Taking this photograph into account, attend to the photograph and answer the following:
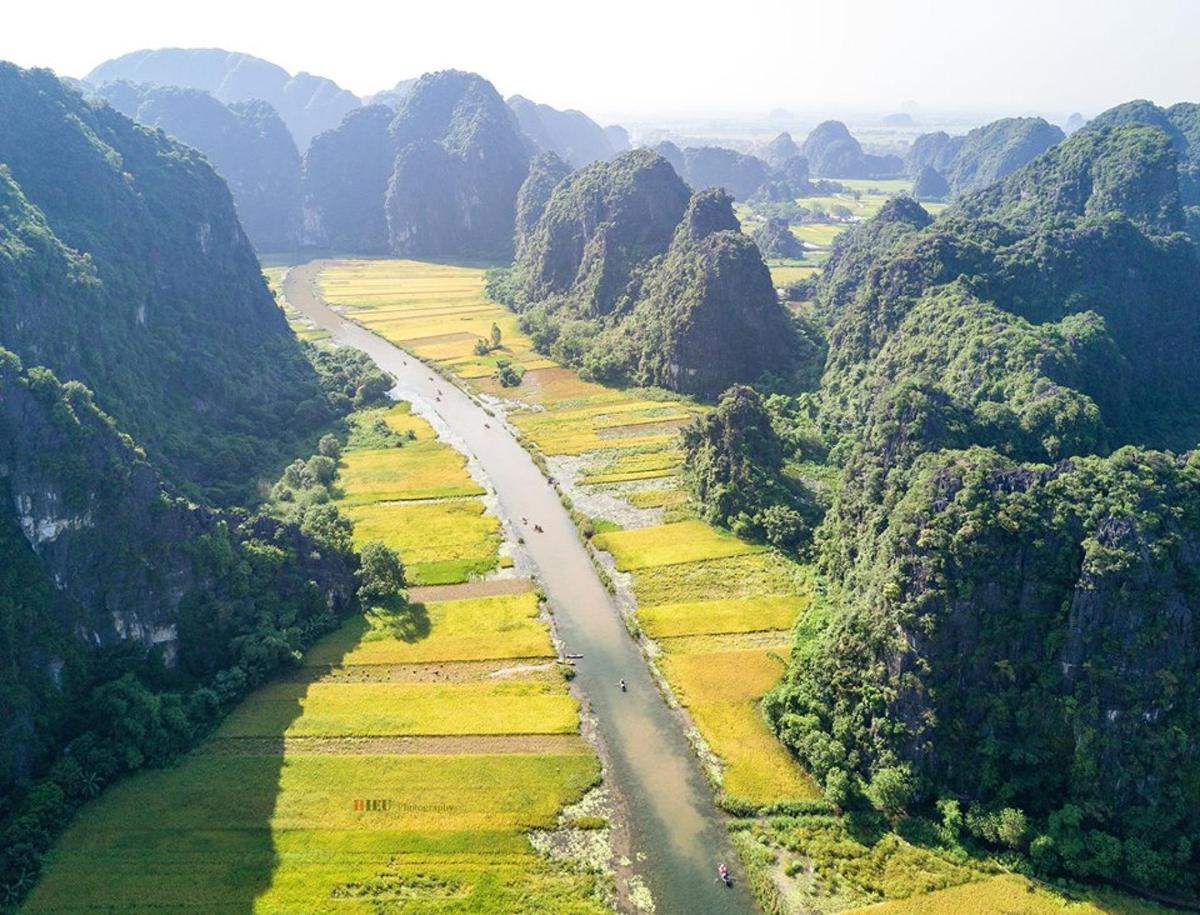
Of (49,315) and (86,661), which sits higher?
(49,315)

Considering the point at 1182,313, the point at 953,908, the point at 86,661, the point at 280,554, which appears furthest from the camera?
the point at 1182,313

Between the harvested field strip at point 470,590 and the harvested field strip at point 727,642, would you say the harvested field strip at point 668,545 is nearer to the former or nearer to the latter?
the harvested field strip at point 470,590

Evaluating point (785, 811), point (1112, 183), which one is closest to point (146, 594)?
point (785, 811)

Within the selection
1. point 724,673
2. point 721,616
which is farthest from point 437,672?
point 721,616

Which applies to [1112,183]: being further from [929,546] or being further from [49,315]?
[49,315]

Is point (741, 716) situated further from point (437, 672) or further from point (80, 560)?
point (80, 560)

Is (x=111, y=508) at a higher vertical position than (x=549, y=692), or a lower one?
higher
